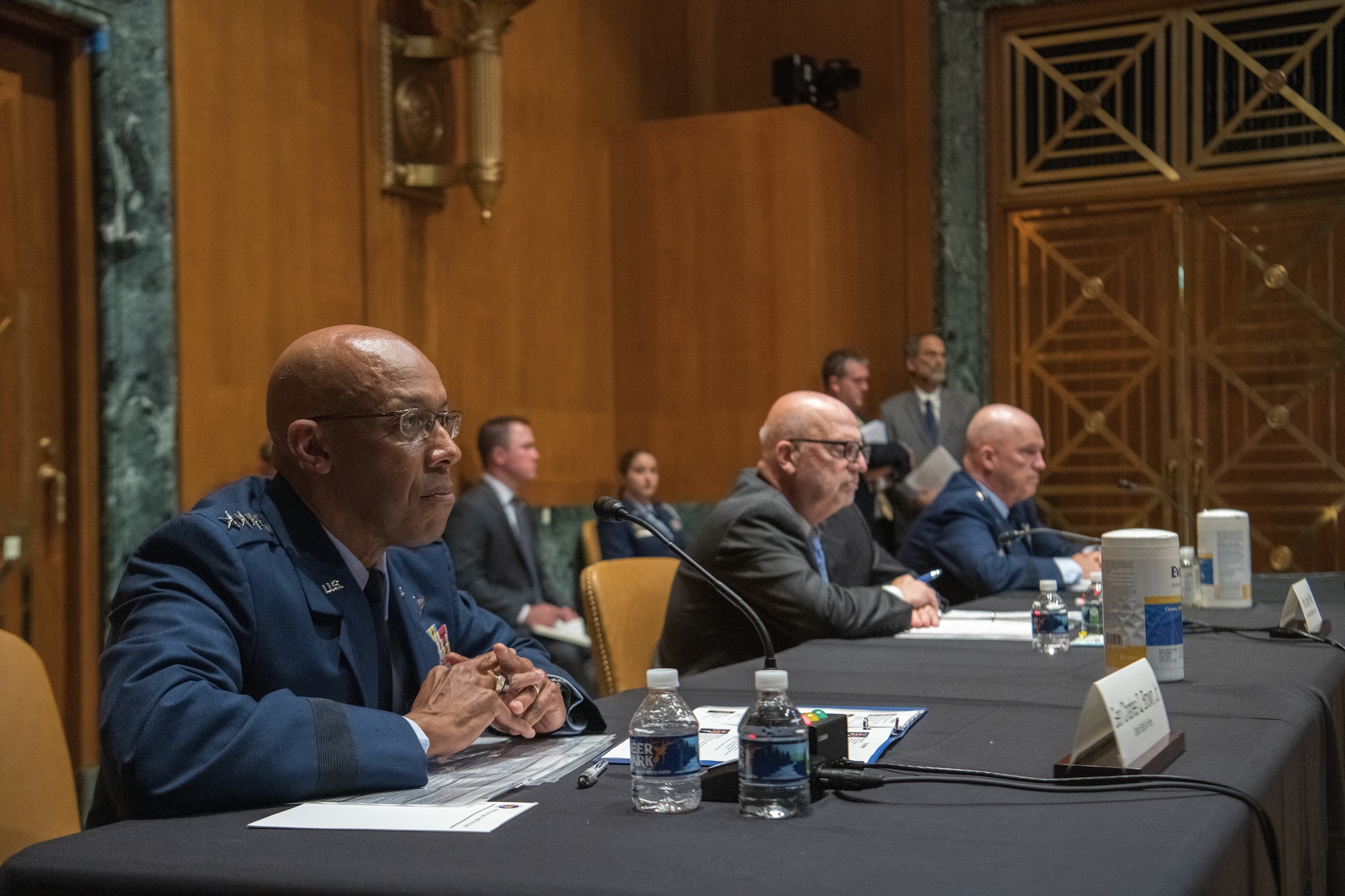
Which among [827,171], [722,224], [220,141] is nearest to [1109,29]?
[827,171]

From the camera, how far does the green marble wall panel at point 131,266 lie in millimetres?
4277

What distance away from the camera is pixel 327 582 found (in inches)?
69.6

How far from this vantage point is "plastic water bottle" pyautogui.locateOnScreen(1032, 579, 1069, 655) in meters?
2.61

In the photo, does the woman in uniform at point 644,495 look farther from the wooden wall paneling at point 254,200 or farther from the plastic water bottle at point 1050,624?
the plastic water bottle at point 1050,624

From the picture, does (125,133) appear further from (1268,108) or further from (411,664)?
(1268,108)

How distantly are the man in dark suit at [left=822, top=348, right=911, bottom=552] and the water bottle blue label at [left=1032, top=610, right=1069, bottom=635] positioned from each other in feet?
10.5

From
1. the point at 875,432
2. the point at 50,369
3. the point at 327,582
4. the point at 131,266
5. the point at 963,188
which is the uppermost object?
the point at 963,188

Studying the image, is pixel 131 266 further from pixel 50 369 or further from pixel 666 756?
pixel 666 756

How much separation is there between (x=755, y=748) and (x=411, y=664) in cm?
71

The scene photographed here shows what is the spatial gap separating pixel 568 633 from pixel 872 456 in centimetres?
183

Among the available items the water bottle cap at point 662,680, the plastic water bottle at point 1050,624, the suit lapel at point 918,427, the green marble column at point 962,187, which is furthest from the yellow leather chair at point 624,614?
the green marble column at point 962,187

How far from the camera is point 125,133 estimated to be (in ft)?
14.2

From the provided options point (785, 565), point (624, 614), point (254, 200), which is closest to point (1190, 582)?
point (785, 565)

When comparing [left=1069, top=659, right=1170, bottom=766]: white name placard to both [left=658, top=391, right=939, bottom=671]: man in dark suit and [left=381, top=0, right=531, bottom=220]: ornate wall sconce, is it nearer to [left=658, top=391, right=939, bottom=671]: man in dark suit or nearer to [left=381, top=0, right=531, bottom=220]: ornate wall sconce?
[left=658, top=391, right=939, bottom=671]: man in dark suit
